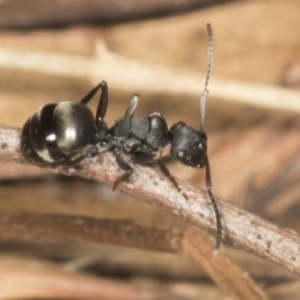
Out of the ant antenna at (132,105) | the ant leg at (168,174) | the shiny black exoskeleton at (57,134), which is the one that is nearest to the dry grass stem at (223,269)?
the ant leg at (168,174)

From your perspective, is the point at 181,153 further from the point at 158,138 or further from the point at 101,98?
the point at 101,98

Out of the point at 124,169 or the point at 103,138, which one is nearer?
the point at 124,169

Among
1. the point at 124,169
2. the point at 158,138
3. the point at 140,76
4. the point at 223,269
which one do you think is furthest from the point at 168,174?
the point at 140,76

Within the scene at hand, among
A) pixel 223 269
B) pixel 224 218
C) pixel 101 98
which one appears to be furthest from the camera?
pixel 101 98

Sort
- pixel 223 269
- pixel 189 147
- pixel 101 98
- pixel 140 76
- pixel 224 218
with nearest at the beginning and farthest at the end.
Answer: pixel 224 218 → pixel 223 269 → pixel 189 147 → pixel 101 98 → pixel 140 76

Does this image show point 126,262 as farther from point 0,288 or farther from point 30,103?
point 30,103

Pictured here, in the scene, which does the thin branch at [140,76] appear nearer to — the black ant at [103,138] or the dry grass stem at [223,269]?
the black ant at [103,138]

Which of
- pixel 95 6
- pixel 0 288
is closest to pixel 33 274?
pixel 0 288

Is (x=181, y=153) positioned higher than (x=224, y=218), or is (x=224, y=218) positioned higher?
(x=181, y=153)
